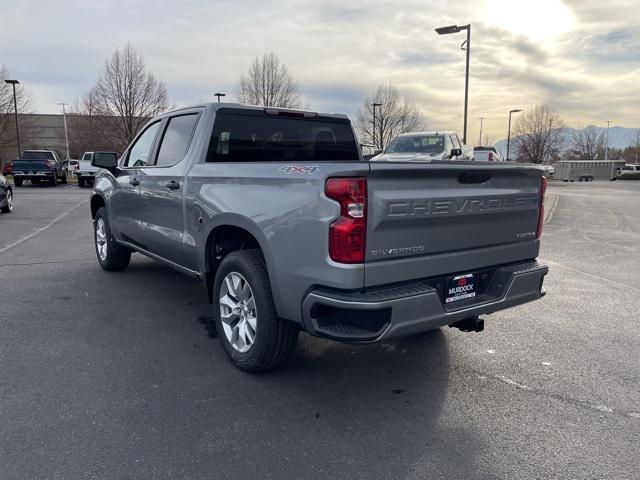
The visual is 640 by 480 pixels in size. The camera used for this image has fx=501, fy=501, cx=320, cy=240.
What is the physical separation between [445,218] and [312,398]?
4.75 feet

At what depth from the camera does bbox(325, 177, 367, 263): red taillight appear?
2.75m

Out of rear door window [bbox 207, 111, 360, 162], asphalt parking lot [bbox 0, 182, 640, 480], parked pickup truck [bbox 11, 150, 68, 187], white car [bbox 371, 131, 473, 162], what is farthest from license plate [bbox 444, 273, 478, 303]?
parked pickup truck [bbox 11, 150, 68, 187]

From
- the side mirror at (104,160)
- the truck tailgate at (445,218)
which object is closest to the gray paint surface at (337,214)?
the truck tailgate at (445,218)

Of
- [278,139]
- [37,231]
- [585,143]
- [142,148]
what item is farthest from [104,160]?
[585,143]

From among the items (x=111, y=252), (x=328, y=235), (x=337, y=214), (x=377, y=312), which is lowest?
(x=111, y=252)

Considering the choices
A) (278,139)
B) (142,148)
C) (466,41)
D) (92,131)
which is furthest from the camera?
(92,131)

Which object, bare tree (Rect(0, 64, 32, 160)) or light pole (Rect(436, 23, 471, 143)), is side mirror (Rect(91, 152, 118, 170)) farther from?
bare tree (Rect(0, 64, 32, 160))

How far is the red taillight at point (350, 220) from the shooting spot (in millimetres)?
2752

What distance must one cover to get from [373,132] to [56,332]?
4257cm

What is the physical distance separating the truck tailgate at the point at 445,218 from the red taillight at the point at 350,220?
0.13 ft

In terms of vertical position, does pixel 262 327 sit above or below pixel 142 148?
below

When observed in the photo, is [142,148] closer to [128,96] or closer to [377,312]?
[377,312]

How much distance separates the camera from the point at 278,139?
15.5 ft

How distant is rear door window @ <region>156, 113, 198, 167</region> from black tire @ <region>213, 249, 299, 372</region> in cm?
145
